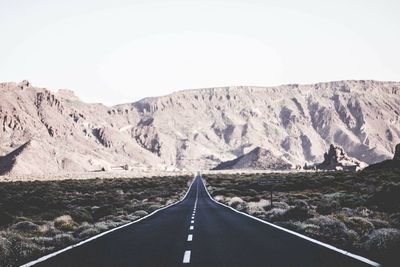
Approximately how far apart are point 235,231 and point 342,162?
137954 millimetres

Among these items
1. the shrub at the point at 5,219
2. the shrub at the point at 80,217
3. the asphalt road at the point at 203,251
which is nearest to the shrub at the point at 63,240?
the asphalt road at the point at 203,251

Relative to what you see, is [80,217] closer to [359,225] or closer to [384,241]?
[359,225]

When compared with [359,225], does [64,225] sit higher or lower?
lower

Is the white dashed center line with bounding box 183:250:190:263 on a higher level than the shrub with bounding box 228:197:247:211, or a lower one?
higher

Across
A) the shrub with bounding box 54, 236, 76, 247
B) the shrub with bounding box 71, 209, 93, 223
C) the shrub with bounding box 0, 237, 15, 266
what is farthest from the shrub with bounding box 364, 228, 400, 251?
the shrub with bounding box 71, 209, 93, 223

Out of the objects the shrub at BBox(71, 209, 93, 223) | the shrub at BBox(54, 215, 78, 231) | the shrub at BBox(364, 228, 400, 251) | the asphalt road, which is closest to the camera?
the asphalt road

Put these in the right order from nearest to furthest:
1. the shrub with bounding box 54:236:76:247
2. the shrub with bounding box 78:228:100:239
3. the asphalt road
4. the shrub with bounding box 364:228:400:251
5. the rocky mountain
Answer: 1. the asphalt road
2. the shrub with bounding box 364:228:400:251
3. the shrub with bounding box 54:236:76:247
4. the shrub with bounding box 78:228:100:239
5. the rocky mountain

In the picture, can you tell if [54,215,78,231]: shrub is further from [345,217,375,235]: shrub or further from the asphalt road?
[345,217,375,235]: shrub

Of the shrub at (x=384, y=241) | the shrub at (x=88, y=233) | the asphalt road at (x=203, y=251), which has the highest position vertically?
the shrub at (x=384, y=241)

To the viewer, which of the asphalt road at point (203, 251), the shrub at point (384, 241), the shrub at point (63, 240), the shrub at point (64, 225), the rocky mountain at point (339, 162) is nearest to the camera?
the asphalt road at point (203, 251)

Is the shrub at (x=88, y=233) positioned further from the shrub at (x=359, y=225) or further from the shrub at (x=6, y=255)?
the shrub at (x=359, y=225)

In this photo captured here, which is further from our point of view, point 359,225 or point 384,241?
point 359,225

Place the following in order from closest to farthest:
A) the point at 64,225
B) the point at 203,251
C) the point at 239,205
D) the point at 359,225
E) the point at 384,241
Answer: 1. the point at 384,241
2. the point at 203,251
3. the point at 359,225
4. the point at 64,225
5. the point at 239,205

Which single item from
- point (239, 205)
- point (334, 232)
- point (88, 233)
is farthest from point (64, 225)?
point (239, 205)
